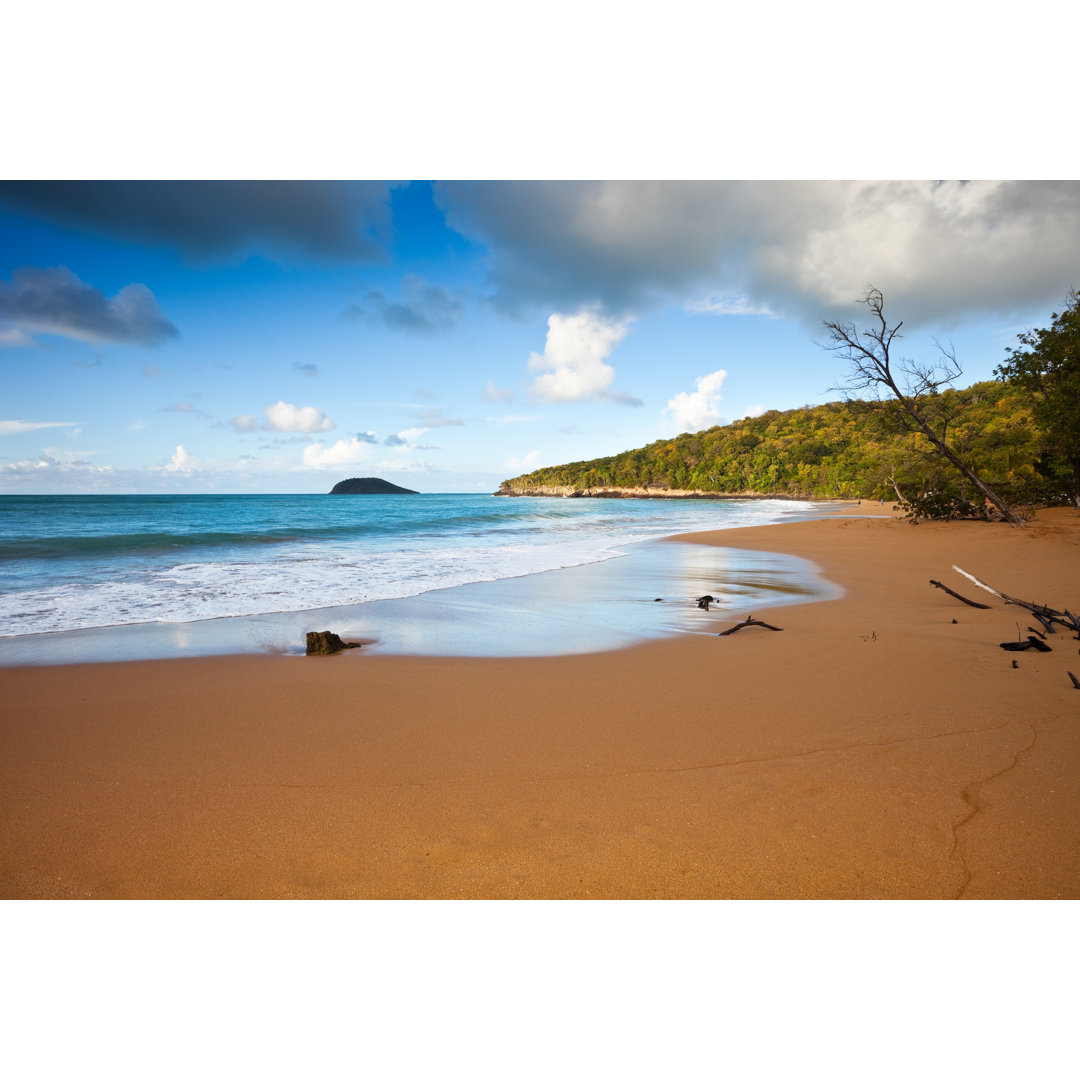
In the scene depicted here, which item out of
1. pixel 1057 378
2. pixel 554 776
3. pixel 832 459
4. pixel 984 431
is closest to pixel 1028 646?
pixel 554 776

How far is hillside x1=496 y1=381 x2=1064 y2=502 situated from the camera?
14.3 m

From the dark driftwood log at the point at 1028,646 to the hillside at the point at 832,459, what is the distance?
24.5ft

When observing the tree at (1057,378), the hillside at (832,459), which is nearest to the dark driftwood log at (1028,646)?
the hillside at (832,459)

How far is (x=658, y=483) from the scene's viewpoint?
87750 mm

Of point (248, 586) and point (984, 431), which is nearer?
point (248, 586)

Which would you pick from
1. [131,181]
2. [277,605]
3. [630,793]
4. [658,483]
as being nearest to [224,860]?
[630,793]

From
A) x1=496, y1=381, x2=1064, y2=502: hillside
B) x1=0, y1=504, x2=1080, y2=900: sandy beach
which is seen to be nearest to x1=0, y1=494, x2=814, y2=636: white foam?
x1=0, y1=504, x2=1080, y2=900: sandy beach

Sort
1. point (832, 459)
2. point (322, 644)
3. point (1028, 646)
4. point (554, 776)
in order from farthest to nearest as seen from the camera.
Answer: point (832, 459), point (322, 644), point (1028, 646), point (554, 776)

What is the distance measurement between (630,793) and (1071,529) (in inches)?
495

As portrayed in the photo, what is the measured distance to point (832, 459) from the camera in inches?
2304

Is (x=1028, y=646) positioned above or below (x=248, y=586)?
below

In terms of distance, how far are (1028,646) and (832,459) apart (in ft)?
202

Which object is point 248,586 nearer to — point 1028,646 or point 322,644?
point 322,644

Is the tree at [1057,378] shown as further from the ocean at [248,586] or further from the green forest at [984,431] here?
the ocean at [248,586]
